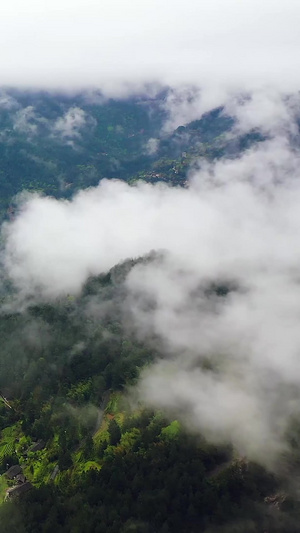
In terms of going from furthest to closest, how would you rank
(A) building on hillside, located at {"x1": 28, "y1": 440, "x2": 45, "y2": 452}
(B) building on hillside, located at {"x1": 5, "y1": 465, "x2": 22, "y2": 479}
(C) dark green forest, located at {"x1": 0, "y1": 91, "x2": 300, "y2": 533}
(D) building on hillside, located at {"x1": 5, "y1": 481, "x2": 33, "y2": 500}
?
(A) building on hillside, located at {"x1": 28, "y1": 440, "x2": 45, "y2": 452}, (B) building on hillside, located at {"x1": 5, "y1": 465, "x2": 22, "y2": 479}, (D) building on hillside, located at {"x1": 5, "y1": 481, "x2": 33, "y2": 500}, (C) dark green forest, located at {"x1": 0, "y1": 91, "x2": 300, "y2": 533}

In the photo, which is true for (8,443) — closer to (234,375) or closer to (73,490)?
(73,490)

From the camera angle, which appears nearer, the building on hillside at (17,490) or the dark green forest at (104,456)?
the dark green forest at (104,456)

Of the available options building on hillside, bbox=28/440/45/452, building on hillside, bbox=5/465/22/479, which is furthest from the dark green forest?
building on hillside, bbox=5/465/22/479

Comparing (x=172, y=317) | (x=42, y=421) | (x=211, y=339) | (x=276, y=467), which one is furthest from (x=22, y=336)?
(x=276, y=467)

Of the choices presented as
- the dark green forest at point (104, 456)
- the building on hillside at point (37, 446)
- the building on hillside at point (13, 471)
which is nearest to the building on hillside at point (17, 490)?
the dark green forest at point (104, 456)

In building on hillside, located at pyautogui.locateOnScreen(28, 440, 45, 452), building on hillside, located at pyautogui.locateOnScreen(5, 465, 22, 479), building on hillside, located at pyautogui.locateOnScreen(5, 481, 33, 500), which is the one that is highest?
building on hillside, located at pyautogui.locateOnScreen(28, 440, 45, 452)

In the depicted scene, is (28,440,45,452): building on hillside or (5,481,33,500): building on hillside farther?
(28,440,45,452): building on hillside

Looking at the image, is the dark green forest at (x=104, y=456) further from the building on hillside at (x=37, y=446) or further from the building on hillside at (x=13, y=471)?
the building on hillside at (x=13, y=471)

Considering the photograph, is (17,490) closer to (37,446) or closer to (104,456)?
(37,446)

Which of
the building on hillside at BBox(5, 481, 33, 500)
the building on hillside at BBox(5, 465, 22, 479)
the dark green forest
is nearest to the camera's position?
the dark green forest

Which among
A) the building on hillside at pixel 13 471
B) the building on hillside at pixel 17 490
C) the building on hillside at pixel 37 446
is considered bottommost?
the building on hillside at pixel 17 490

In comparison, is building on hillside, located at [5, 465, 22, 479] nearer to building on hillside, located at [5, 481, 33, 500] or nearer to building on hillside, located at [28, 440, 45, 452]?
building on hillside, located at [5, 481, 33, 500]
